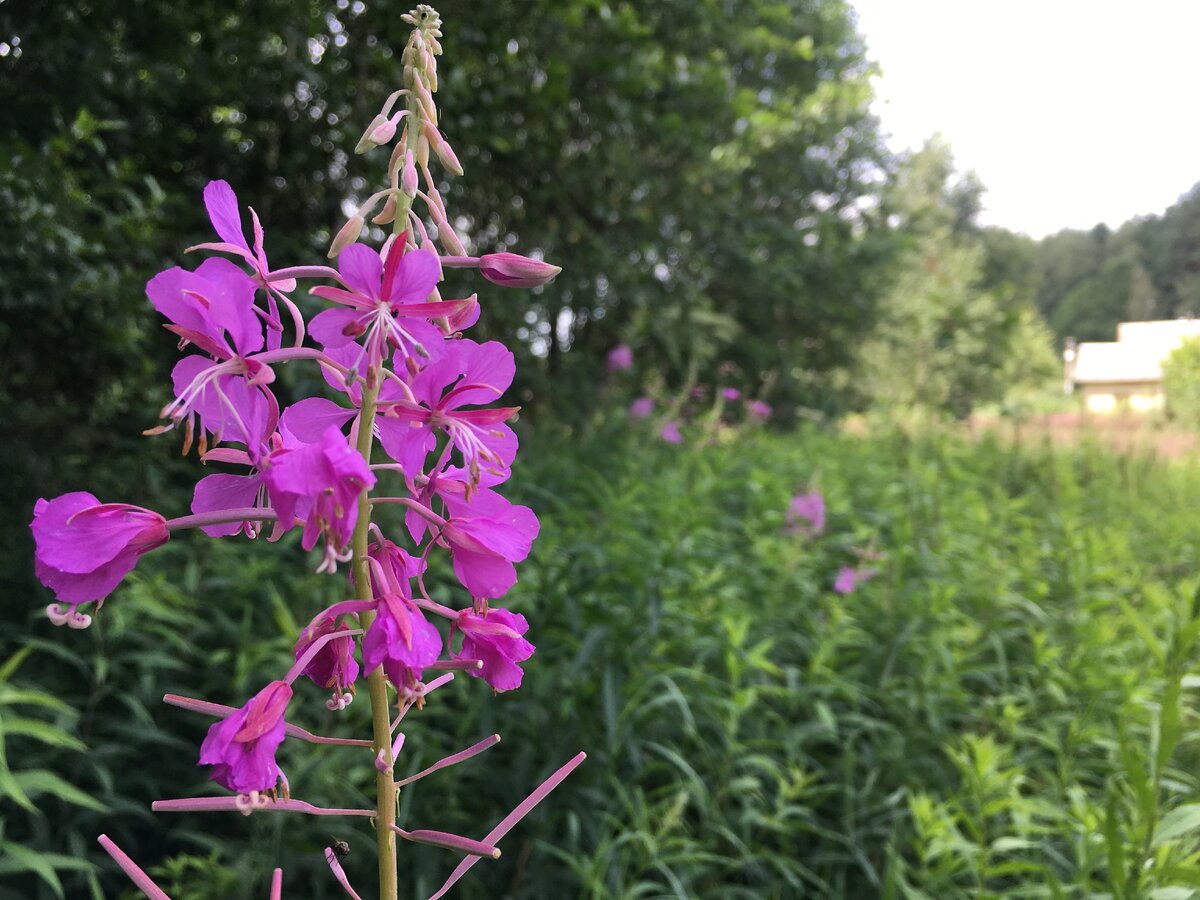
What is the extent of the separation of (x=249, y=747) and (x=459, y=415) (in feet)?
0.95

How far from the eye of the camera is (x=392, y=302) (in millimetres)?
646

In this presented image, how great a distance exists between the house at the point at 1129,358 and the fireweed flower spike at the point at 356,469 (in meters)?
14.6

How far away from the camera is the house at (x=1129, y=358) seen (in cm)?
1463

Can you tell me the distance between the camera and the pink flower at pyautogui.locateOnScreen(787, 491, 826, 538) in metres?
4.05

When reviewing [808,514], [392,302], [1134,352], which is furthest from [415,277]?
[1134,352]

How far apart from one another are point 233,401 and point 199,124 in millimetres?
5846

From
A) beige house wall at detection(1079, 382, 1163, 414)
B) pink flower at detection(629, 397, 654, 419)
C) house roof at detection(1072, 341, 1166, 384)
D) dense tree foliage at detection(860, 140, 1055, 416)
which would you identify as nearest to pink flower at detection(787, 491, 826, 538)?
pink flower at detection(629, 397, 654, 419)

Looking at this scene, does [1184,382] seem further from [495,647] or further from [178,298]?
[178,298]

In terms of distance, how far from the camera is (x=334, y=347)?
2.23ft

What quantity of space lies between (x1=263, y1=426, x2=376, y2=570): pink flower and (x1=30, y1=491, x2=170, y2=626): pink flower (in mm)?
138

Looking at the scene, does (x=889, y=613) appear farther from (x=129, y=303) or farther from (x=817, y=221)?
(x=817, y=221)

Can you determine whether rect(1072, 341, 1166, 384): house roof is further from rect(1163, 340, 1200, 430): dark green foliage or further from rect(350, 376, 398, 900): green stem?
rect(350, 376, 398, 900): green stem

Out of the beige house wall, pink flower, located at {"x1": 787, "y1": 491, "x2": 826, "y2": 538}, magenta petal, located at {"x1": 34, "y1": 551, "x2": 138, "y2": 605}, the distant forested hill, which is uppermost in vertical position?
the distant forested hill

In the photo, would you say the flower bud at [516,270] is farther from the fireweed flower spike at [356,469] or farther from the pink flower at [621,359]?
the pink flower at [621,359]
